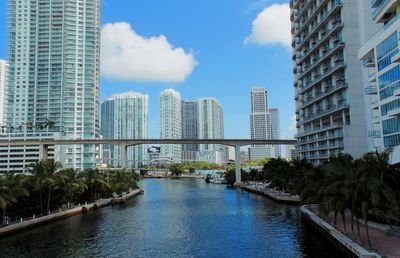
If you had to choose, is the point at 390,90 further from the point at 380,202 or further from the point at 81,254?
the point at 81,254

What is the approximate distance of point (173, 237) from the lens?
42.9 meters

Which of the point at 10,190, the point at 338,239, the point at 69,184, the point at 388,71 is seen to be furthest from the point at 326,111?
the point at 10,190

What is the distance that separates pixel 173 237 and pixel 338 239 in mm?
17821

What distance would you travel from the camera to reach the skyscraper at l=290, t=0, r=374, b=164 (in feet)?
287

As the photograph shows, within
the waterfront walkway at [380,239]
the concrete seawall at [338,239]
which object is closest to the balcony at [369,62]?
the concrete seawall at [338,239]

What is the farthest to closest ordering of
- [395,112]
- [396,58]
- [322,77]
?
[322,77] → [395,112] → [396,58]

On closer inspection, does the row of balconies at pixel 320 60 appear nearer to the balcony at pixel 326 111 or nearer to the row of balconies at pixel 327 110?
the row of balconies at pixel 327 110

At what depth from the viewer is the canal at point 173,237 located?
116 ft

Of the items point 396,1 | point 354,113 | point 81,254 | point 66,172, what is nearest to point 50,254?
point 81,254

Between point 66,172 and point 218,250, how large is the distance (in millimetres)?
40272

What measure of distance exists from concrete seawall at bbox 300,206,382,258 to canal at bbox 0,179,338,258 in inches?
40.0

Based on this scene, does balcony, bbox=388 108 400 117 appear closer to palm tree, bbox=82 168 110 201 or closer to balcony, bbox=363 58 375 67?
balcony, bbox=363 58 375 67

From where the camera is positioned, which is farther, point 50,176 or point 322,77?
point 322,77

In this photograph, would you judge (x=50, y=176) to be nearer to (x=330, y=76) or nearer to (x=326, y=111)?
(x=326, y=111)
